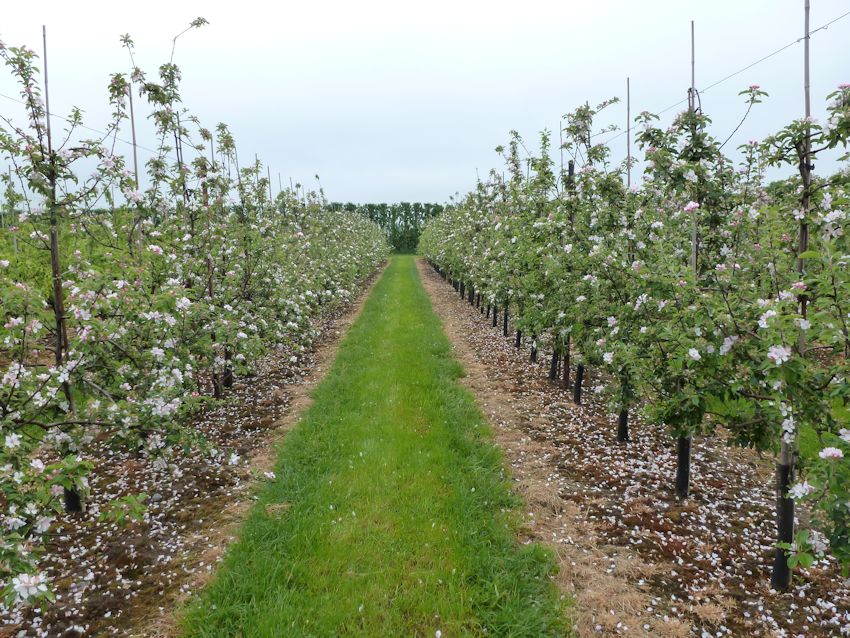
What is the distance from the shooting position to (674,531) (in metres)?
5.46

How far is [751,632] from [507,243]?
9757 millimetres

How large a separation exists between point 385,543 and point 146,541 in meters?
2.58

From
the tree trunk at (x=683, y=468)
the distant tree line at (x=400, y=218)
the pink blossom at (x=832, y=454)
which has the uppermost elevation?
the distant tree line at (x=400, y=218)

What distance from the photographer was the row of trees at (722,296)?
3.62 meters

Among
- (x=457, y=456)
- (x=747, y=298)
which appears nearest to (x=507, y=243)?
(x=457, y=456)

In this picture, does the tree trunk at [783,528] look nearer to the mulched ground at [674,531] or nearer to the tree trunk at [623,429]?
the mulched ground at [674,531]

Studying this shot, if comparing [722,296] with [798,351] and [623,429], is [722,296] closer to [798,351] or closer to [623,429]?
[798,351]

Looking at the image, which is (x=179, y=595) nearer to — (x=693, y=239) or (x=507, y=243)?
(x=693, y=239)

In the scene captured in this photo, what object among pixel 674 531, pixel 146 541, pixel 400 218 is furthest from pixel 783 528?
pixel 400 218

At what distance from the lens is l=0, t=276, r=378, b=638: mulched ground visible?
4.25 meters

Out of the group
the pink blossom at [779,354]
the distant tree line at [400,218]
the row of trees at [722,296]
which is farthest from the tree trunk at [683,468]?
the distant tree line at [400,218]

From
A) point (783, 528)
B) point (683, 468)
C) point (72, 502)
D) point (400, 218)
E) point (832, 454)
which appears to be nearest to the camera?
point (832, 454)

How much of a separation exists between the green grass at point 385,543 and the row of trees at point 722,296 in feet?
6.91

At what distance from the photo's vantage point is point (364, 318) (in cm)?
1841
